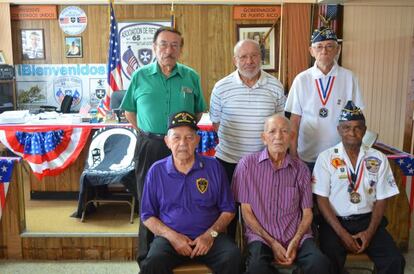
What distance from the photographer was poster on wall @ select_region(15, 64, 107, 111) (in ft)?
19.9

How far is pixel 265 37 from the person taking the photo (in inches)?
233

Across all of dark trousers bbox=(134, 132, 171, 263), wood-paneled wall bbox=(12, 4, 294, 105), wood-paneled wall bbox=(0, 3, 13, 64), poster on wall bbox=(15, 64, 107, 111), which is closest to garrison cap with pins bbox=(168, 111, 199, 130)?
dark trousers bbox=(134, 132, 171, 263)

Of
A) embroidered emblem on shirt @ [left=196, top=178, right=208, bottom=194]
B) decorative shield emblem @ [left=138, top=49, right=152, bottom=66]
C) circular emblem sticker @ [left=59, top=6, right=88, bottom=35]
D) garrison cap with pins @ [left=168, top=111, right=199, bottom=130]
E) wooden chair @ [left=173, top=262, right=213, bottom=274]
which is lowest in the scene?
wooden chair @ [left=173, top=262, right=213, bottom=274]

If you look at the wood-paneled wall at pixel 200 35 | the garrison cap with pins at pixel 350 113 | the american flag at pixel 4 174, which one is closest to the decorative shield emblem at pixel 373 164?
the garrison cap with pins at pixel 350 113

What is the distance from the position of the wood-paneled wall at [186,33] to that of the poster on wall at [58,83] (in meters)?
0.11

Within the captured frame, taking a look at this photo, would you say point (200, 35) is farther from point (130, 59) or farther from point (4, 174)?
point (4, 174)

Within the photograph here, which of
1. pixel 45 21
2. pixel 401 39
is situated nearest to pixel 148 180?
pixel 401 39

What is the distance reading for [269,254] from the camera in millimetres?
2031

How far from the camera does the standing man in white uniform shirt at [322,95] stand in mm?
2340

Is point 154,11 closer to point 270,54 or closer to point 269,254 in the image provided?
point 270,54

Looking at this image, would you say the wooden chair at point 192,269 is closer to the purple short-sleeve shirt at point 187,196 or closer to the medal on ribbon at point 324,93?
the purple short-sleeve shirt at point 187,196

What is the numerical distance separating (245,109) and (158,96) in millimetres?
496

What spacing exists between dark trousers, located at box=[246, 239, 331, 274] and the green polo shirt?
2.74ft

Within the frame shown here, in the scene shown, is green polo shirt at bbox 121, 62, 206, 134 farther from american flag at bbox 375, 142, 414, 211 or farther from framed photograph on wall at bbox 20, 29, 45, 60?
framed photograph on wall at bbox 20, 29, 45, 60
